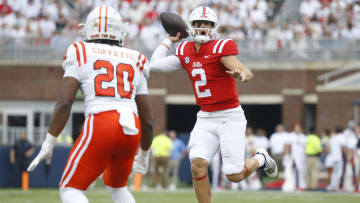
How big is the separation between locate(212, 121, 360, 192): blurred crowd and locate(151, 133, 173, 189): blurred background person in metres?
1.20

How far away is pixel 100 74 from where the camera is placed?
5711 millimetres

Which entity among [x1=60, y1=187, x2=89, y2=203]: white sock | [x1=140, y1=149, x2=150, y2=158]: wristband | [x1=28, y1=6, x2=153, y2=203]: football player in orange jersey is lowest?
[x1=60, y1=187, x2=89, y2=203]: white sock

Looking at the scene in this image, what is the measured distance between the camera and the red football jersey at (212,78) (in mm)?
7406

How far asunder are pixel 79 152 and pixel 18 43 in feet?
64.8

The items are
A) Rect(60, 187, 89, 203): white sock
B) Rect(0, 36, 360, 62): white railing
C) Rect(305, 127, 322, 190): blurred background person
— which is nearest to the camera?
Rect(60, 187, 89, 203): white sock

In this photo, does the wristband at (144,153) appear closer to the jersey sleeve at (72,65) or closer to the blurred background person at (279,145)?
the jersey sleeve at (72,65)

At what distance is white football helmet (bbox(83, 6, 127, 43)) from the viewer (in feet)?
19.4

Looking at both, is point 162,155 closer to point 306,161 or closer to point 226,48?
point 306,161

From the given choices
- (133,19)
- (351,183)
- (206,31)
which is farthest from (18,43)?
(206,31)

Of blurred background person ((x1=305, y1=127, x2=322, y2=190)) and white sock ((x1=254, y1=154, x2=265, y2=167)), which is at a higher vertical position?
white sock ((x1=254, y1=154, x2=265, y2=167))

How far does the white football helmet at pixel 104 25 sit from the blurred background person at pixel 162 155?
13.1 metres

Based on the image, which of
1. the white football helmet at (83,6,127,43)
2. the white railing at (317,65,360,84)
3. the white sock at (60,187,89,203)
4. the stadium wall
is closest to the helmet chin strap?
the white football helmet at (83,6,127,43)

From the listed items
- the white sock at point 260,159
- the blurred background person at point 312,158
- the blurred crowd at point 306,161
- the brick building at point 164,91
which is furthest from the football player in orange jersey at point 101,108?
the brick building at point 164,91

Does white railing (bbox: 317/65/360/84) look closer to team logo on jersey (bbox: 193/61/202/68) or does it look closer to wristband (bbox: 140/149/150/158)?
team logo on jersey (bbox: 193/61/202/68)
